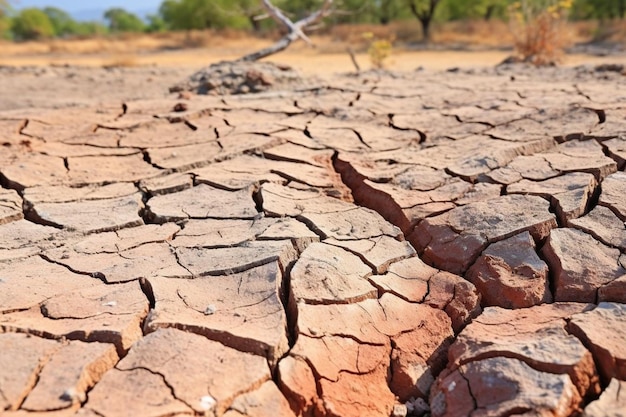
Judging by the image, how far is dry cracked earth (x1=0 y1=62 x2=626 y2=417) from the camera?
1.51m

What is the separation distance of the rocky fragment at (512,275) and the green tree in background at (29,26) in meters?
30.3

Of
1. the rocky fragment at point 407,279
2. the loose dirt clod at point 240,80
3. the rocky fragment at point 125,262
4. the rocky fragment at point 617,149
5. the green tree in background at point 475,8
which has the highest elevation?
the green tree in background at point 475,8

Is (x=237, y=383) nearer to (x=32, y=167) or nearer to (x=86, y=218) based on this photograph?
(x=86, y=218)

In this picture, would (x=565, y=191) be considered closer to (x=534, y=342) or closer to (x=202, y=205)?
(x=534, y=342)

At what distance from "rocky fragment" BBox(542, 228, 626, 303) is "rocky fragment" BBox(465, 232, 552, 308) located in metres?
0.05

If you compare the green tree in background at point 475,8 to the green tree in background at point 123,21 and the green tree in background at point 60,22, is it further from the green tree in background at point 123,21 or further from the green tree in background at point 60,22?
the green tree in background at point 60,22

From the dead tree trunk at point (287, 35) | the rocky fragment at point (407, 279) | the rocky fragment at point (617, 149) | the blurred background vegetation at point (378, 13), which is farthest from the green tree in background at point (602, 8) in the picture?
the rocky fragment at point (407, 279)

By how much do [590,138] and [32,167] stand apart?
3090 mm

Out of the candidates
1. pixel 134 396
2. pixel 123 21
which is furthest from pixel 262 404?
pixel 123 21

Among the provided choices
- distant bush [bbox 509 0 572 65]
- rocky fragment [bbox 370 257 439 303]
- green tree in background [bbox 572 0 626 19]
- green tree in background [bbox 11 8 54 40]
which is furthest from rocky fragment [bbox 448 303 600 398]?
green tree in background [bbox 11 8 54 40]

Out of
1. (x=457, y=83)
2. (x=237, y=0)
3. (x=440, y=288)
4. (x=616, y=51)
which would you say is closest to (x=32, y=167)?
(x=440, y=288)

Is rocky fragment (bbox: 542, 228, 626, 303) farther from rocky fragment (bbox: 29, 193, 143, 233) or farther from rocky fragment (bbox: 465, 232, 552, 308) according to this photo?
rocky fragment (bbox: 29, 193, 143, 233)

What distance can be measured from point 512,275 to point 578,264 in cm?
23

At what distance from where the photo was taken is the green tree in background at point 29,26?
1121 inches
